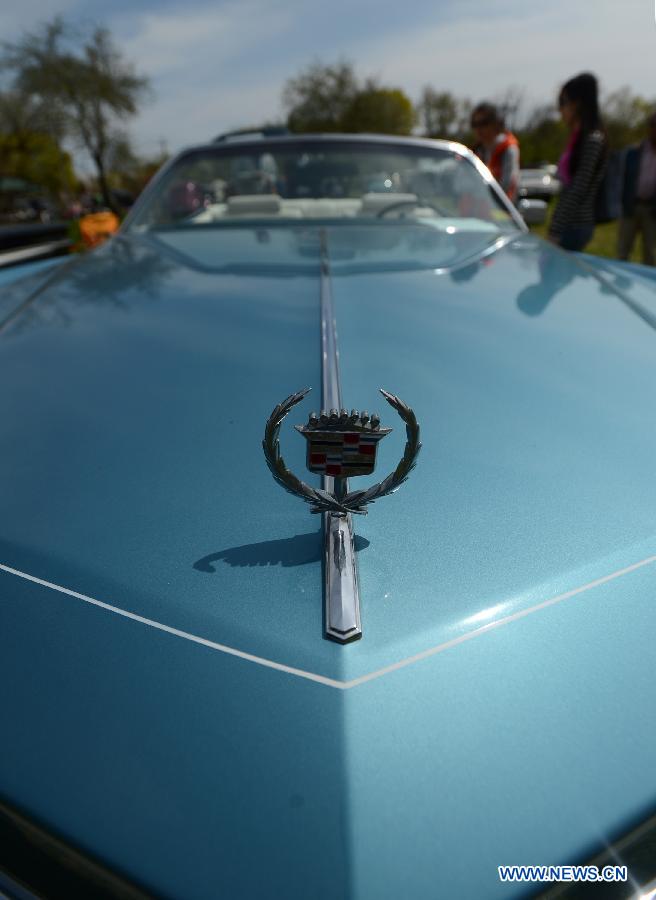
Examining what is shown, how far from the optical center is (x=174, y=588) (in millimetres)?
798

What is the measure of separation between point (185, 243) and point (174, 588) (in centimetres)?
178

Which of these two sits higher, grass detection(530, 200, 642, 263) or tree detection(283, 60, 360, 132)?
tree detection(283, 60, 360, 132)

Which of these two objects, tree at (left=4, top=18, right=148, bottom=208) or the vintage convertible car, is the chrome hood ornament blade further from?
tree at (left=4, top=18, right=148, bottom=208)

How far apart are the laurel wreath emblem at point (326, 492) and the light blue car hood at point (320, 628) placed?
0.14 feet

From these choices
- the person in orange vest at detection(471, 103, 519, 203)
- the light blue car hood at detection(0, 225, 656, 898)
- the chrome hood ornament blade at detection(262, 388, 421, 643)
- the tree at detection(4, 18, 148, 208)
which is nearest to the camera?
the light blue car hood at detection(0, 225, 656, 898)

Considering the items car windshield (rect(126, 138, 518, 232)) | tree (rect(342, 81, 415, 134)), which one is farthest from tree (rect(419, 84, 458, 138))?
car windshield (rect(126, 138, 518, 232))

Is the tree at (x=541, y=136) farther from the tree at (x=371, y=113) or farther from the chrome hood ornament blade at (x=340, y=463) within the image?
the chrome hood ornament blade at (x=340, y=463)

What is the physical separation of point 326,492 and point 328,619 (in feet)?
0.66

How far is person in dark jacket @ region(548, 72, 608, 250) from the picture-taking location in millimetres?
3244

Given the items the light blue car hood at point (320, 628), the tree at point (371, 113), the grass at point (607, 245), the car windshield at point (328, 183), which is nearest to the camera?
the light blue car hood at point (320, 628)

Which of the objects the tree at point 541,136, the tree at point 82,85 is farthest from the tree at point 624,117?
the tree at point 82,85

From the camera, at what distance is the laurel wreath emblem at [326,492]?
83cm

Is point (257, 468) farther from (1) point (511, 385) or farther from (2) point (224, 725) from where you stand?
(1) point (511, 385)

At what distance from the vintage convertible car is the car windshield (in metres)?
1.62
